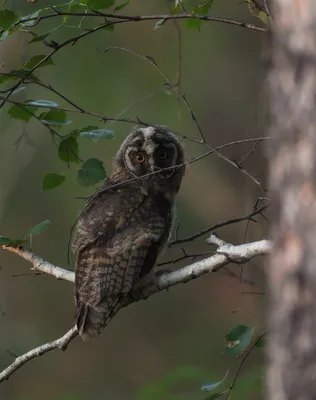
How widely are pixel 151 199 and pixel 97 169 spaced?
0.61 meters

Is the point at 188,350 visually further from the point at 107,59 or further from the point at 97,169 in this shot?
the point at 97,169

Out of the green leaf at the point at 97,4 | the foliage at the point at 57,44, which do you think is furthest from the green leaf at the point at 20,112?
the green leaf at the point at 97,4

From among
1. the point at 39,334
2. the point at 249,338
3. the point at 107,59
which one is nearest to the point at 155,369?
the point at 39,334

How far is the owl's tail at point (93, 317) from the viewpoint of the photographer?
3.51 meters

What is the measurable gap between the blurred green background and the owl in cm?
526

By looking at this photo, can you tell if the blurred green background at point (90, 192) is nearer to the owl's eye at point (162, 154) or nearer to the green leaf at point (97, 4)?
the owl's eye at point (162, 154)

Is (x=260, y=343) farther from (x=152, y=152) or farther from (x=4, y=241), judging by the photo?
(x=152, y=152)

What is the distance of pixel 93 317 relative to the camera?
140 inches

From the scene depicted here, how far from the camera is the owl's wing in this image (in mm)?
3559

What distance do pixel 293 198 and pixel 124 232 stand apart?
84.7 inches

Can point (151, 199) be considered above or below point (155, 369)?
above

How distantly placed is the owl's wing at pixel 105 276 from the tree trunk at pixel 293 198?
6.36ft

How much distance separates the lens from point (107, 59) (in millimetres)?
11281

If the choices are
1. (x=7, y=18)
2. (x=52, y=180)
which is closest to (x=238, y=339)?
(x=52, y=180)
